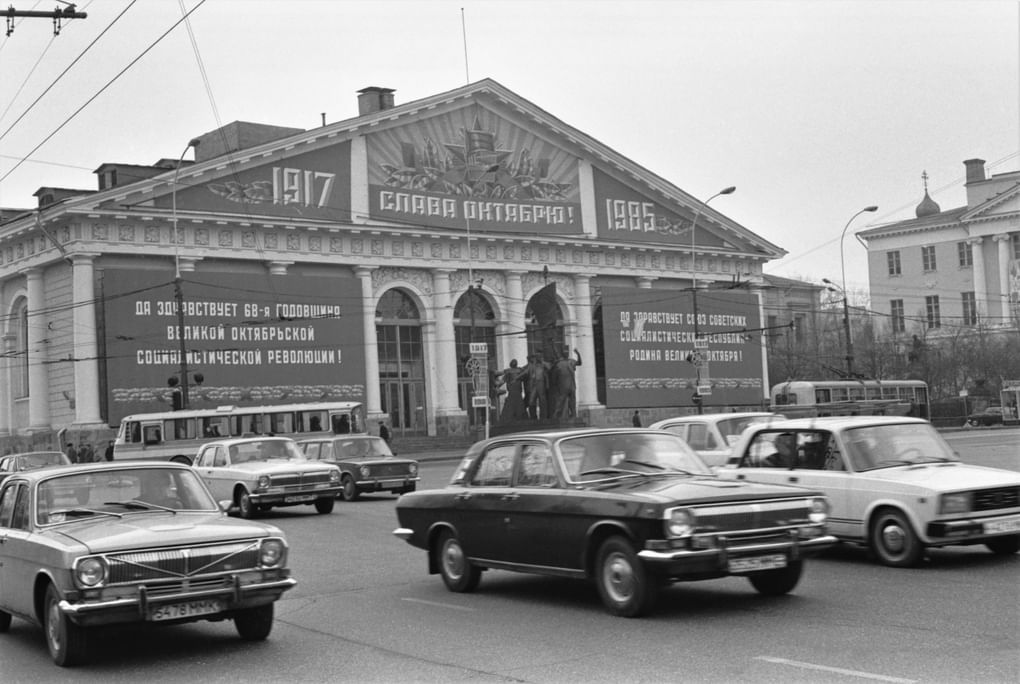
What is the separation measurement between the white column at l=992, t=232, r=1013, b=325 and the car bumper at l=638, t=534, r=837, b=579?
72.8 meters

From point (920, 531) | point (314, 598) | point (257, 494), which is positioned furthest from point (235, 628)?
point (257, 494)

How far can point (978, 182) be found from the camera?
8762 cm

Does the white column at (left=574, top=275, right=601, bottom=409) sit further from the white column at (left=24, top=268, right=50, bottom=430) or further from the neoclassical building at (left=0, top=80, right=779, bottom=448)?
the white column at (left=24, top=268, right=50, bottom=430)

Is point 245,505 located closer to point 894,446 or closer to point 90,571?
point 894,446

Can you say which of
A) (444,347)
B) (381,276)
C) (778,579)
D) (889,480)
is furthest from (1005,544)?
(444,347)

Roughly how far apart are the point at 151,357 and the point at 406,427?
15351mm

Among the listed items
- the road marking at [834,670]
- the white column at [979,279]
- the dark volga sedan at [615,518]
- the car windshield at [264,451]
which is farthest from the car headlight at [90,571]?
the white column at [979,279]

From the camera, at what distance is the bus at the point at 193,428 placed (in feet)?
147

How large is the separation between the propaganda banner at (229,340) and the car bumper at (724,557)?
40712mm

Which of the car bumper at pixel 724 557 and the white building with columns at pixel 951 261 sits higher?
the white building with columns at pixel 951 261

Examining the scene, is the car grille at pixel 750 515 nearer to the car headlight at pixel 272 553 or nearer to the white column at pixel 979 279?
the car headlight at pixel 272 553

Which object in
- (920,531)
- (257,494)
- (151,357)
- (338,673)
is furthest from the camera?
(151,357)

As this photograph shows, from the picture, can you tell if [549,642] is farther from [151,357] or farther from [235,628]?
[151,357]

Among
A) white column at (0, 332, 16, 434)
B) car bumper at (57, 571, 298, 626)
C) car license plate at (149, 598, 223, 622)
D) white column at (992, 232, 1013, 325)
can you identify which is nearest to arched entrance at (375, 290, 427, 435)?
white column at (0, 332, 16, 434)
